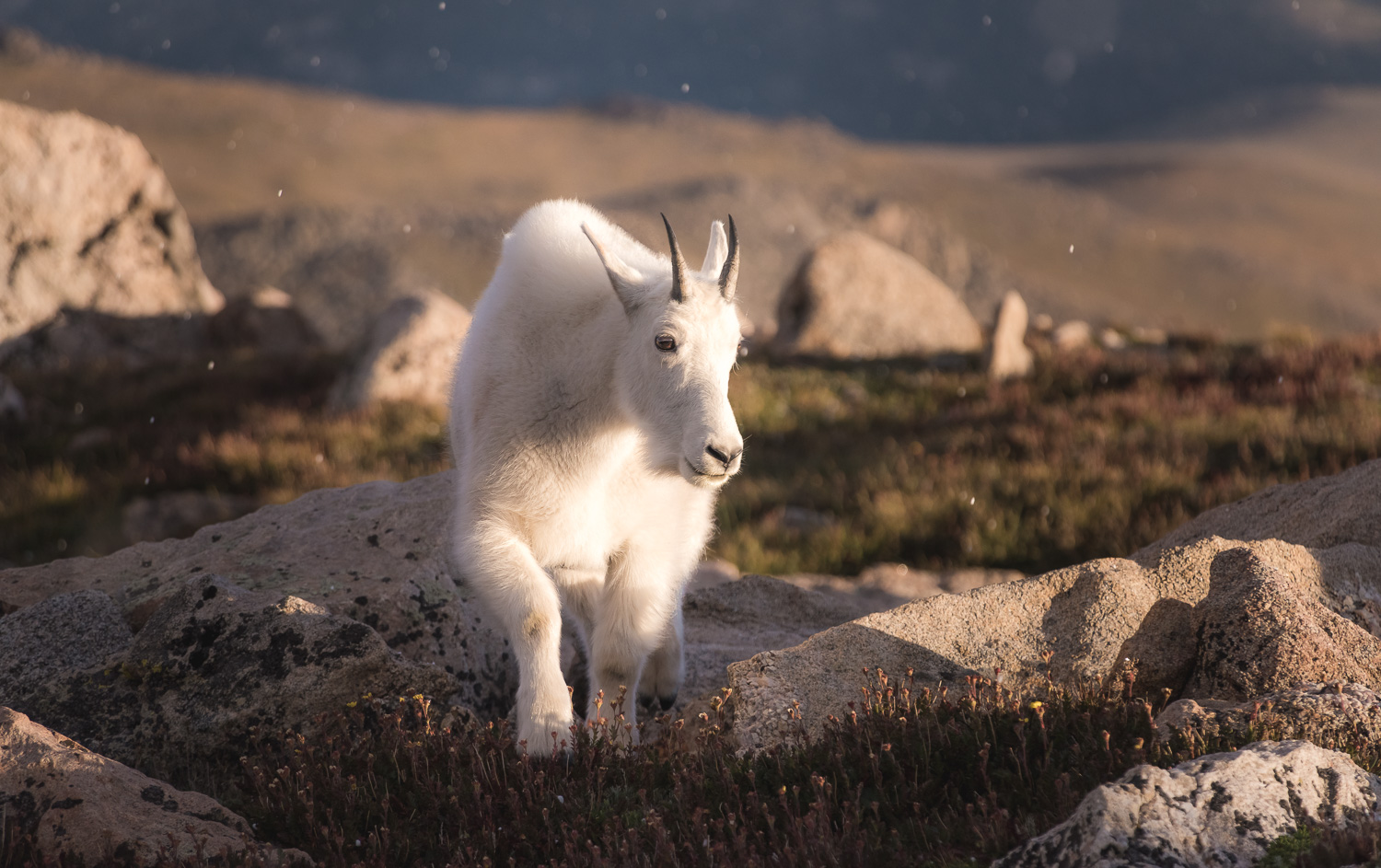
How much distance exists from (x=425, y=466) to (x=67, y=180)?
45.4ft

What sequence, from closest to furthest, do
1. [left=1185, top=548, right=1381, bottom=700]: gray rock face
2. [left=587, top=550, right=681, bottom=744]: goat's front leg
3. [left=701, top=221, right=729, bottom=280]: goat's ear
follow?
[left=1185, top=548, right=1381, bottom=700]: gray rock face
[left=701, top=221, right=729, bottom=280]: goat's ear
[left=587, top=550, right=681, bottom=744]: goat's front leg

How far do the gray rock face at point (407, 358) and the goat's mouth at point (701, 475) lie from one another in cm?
1081

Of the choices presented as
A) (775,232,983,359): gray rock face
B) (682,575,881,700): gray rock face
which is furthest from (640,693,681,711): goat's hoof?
(775,232,983,359): gray rock face

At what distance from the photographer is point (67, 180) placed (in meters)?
20.8

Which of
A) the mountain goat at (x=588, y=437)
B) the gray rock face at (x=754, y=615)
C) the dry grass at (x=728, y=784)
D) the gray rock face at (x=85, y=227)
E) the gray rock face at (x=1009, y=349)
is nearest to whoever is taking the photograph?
the dry grass at (x=728, y=784)

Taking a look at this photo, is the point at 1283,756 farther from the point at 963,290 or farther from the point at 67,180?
the point at 963,290

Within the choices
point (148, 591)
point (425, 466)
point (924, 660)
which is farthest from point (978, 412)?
point (148, 591)

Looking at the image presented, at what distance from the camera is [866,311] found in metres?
18.5

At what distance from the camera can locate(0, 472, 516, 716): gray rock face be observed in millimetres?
5137

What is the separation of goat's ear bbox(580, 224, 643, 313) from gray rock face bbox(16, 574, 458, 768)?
186 cm

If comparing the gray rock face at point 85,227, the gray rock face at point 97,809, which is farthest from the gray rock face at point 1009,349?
the gray rock face at point 85,227

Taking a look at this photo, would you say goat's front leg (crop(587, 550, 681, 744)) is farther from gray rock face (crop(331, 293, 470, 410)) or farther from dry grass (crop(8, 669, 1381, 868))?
gray rock face (crop(331, 293, 470, 410))

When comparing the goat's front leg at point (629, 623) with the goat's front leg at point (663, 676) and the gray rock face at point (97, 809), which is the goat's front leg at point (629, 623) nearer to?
the goat's front leg at point (663, 676)

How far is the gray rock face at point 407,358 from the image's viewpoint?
14.5 meters
